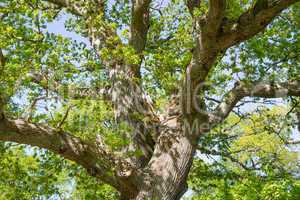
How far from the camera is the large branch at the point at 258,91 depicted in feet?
26.4

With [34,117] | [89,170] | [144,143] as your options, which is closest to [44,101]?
[34,117]

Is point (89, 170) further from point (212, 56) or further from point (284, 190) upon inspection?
point (284, 190)

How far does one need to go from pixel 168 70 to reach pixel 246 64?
216cm

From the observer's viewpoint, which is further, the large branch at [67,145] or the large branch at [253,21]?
the large branch at [67,145]

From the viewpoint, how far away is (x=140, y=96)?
340 inches

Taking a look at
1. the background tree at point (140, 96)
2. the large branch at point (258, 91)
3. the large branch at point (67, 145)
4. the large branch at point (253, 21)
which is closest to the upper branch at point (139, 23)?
the background tree at point (140, 96)

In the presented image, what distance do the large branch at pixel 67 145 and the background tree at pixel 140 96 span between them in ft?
0.05

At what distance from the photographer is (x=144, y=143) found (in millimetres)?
8078

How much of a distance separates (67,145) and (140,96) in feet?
8.32

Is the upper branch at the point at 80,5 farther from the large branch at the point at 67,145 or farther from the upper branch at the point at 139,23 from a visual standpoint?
the large branch at the point at 67,145

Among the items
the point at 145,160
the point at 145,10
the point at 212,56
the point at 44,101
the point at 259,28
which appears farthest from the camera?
the point at 145,10

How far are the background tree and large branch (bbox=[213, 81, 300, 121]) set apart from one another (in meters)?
0.02

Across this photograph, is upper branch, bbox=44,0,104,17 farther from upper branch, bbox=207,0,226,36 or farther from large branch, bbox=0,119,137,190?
upper branch, bbox=207,0,226,36

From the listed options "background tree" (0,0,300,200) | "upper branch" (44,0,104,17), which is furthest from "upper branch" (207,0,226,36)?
"upper branch" (44,0,104,17)
